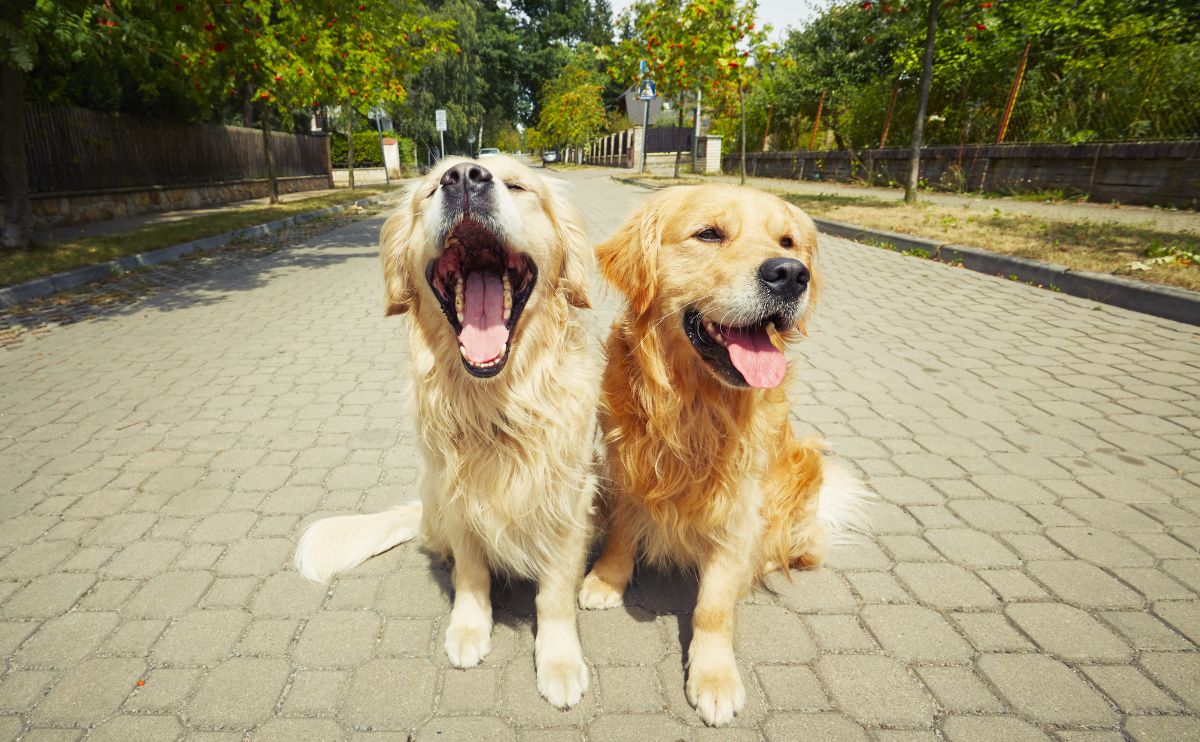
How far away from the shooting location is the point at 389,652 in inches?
84.6

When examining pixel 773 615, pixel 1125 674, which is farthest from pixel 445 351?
pixel 1125 674

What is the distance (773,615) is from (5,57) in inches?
370

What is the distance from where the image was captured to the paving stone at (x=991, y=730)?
180 cm

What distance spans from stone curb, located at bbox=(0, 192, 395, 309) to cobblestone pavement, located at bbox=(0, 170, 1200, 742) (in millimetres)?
2531

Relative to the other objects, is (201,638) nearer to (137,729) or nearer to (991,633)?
(137,729)

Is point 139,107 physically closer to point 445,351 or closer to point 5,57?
point 5,57

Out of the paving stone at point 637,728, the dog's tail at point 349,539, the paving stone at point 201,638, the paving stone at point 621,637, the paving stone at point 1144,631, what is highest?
the dog's tail at point 349,539

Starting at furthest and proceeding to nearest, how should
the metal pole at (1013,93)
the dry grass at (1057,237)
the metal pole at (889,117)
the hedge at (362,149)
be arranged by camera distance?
the hedge at (362,149), the metal pole at (889,117), the metal pole at (1013,93), the dry grass at (1057,237)

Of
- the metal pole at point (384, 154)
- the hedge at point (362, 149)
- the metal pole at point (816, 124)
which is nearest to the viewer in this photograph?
the metal pole at point (816, 124)

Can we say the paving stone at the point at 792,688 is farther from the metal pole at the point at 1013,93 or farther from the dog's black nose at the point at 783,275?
the metal pole at the point at 1013,93

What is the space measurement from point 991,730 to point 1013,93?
53.1 ft

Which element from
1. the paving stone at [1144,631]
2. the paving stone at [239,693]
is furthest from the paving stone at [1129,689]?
the paving stone at [239,693]

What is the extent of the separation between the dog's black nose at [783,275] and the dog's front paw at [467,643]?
166 cm

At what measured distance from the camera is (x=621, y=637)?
2.25 meters
